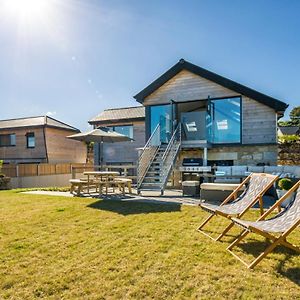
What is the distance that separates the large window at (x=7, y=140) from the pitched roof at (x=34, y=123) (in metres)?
0.81

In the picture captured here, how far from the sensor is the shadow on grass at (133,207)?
7.52 meters

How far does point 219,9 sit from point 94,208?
30.0ft

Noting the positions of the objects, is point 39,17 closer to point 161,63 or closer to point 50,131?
point 161,63

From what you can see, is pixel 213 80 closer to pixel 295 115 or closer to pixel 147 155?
pixel 147 155

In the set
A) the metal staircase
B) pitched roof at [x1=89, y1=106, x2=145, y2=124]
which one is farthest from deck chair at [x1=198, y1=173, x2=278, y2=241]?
pitched roof at [x1=89, y1=106, x2=145, y2=124]

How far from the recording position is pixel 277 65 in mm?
15641

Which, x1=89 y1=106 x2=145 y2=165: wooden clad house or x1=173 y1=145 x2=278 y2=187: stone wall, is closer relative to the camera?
x1=173 y1=145 x2=278 y2=187: stone wall

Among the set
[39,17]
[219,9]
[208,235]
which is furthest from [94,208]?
[219,9]

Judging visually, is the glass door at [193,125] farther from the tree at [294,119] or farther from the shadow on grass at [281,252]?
the tree at [294,119]

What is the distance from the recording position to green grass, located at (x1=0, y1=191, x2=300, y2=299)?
3.06 meters

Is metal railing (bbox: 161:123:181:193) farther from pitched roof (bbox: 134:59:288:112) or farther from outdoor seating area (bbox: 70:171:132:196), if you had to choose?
pitched roof (bbox: 134:59:288:112)

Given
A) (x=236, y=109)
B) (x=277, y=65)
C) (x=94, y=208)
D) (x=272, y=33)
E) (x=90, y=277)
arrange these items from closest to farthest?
(x=90, y=277), (x=94, y=208), (x=272, y=33), (x=236, y=109), (x=277, y=65)

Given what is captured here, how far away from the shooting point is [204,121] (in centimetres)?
1526

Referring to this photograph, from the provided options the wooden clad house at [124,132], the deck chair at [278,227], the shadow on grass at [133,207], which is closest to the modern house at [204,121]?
the shadow on grass at [133,207]
